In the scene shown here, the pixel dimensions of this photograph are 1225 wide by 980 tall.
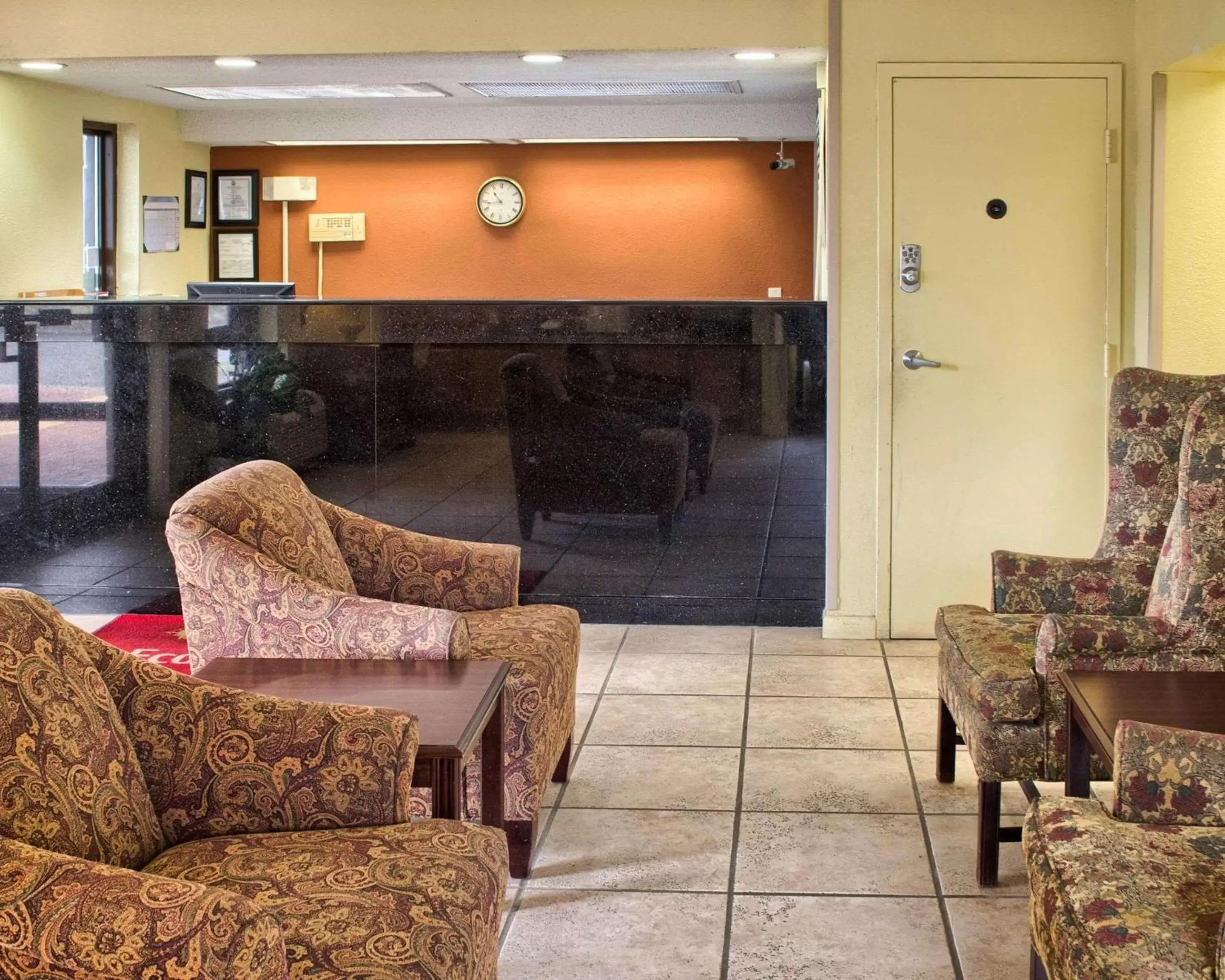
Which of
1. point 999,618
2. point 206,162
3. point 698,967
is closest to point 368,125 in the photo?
point 206,162

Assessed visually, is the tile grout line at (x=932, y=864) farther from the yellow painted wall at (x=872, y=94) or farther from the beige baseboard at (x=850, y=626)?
the yellow painted wall at (x=872, y=94)

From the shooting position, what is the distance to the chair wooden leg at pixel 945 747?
3766mm

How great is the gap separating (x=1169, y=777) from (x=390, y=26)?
13.9ft

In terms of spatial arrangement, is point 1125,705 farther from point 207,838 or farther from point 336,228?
point 336,228

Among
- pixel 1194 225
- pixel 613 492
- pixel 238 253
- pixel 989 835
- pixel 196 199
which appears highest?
pixel 196 199

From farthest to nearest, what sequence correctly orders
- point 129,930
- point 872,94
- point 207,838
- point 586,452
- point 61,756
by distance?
point 586,452
point 872,94
point 207,838
point 61,756
point 129,930

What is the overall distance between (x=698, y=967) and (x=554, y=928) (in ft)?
1.09

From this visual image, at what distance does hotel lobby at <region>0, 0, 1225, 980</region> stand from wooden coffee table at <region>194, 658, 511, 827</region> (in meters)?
0.01

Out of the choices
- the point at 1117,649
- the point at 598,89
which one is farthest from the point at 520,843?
the point at 598,89

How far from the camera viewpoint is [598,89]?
720cm

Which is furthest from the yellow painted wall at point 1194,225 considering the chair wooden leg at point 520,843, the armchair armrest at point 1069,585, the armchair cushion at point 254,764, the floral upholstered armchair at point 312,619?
the armchair cushion at point 254,764

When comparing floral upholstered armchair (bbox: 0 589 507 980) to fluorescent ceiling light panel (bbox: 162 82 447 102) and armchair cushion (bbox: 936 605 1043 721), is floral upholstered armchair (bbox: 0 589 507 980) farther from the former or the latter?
fluorescent ceiling light panel (bbox: 162 82 447 102)

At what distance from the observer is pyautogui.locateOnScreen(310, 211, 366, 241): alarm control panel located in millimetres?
8977

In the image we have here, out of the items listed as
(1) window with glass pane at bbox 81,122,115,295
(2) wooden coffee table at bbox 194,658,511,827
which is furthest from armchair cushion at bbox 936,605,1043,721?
(1) window with glass pane at bbox 81,122,115,295
